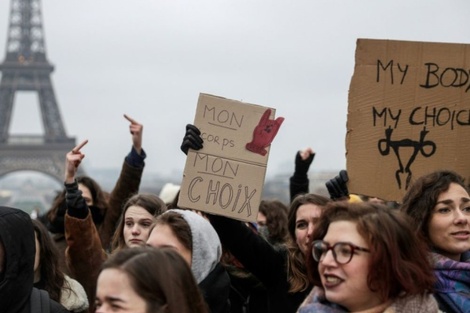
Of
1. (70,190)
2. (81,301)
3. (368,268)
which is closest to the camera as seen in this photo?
(368,268)

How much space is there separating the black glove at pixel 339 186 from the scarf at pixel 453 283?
1162mm

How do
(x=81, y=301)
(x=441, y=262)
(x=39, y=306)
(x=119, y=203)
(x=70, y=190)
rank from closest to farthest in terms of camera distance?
(x=441, y=262) < (x=39, y=306) < (x=81, y=301) < (x=70, y=190) < (x=119, y=203)

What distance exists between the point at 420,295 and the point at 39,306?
176 cm

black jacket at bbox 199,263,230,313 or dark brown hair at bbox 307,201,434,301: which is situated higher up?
dark brown hair at bbox 307,201,434,301

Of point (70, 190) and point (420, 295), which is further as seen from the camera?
point (70, 190)

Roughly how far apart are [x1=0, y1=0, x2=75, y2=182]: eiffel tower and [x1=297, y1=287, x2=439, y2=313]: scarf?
2230 inches

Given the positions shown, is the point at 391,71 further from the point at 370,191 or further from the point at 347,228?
the point at 347,228

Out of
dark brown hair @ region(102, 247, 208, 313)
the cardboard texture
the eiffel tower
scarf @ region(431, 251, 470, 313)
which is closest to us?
dark brown hair @ region(102, 247, 208, 313)

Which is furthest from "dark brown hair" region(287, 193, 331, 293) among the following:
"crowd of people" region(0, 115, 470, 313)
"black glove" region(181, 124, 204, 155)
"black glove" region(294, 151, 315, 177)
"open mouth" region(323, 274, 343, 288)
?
"open mouth" region(323, 274, 343, 288)

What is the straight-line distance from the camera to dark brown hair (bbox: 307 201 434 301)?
10.7 ft

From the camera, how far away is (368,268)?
129 inches

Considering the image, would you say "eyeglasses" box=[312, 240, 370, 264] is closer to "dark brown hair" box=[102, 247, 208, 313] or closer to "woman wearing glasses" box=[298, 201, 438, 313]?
"woman wearing glasses" box=[298, 201, 438, 313]

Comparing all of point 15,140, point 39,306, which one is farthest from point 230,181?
point 15,140

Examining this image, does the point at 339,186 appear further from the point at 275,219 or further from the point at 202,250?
the point at 275,219
